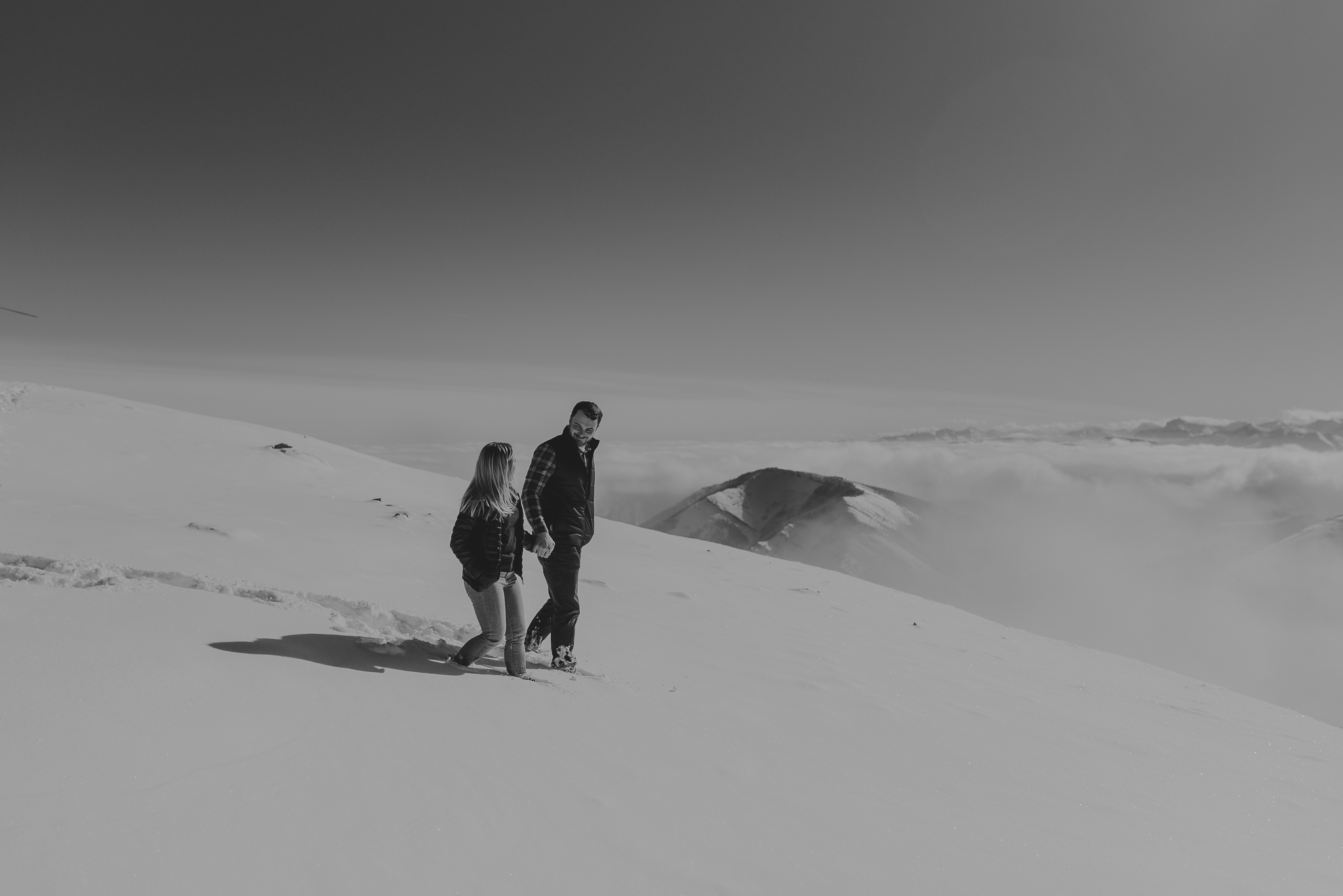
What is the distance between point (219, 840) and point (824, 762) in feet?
11.8

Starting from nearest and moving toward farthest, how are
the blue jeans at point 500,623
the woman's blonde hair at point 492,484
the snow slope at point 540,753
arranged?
the snow slope at point 540,753 < the woman's blonde hair at point 492,484 < the blue jeans at point 500,623

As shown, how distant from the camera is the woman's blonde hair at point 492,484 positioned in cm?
484

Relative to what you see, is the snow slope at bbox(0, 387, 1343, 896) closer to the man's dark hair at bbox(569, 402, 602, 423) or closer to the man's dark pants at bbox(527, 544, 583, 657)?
the man's dark pants at bbox(527, 544, 583, 657)

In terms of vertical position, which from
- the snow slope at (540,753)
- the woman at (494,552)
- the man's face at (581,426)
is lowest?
the snow slope at (540,753)

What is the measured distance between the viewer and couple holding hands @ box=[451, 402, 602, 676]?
4891mm

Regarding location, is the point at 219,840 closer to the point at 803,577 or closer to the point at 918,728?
the point at 918,728

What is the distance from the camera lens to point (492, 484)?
16.0ft

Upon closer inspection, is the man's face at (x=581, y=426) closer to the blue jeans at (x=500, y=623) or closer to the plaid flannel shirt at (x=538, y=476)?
the plaid flannel shirt at (x=538, y=476)

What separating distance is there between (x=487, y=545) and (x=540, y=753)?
1.75 m

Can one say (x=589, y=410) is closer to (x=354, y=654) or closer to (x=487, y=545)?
(x=487, y=545)

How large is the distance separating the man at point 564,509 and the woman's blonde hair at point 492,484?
1.69 ft

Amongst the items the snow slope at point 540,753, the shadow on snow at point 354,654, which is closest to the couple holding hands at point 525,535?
the shadow on snow at point 354,654

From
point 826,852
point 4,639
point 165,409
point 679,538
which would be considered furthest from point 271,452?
point 826,852

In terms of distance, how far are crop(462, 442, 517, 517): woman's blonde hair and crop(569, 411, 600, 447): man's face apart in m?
0.77
